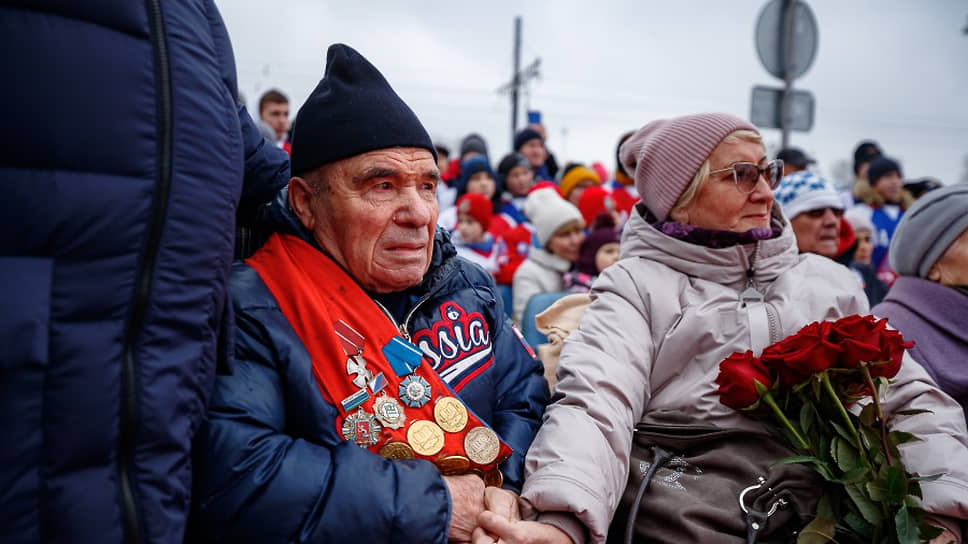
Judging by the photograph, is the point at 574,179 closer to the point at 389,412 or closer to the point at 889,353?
the point at 889,353

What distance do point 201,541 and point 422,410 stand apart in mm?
577

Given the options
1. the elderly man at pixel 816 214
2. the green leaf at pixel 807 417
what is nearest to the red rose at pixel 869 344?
the green leaf at pixel 807 417

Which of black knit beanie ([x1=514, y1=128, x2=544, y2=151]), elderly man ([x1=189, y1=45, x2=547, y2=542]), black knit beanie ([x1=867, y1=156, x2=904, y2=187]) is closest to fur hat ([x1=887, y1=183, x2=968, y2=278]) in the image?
elderly man ([x1=189, y1=45, x2=547, y2=542])

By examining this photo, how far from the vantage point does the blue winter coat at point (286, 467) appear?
145 cm

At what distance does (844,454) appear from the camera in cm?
181

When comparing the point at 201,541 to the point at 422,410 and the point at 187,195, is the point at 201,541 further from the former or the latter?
the point at 187,195

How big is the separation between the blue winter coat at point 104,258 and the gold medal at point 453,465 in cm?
63

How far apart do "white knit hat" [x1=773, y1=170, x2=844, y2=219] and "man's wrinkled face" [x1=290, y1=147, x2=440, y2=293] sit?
8.19 ft

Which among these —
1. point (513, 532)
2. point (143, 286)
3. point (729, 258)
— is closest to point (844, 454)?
point (729, 258)

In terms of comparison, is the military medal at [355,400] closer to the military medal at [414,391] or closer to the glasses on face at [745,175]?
the military medal at [414,391]

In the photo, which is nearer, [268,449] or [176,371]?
[176,371]

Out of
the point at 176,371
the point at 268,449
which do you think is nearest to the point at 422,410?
the point at 268,449

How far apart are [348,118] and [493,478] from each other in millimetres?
1041

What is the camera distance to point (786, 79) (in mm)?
5805
